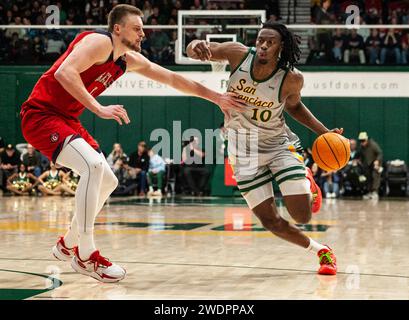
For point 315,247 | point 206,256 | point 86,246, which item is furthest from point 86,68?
point 206,256

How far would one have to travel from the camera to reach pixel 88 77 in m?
6.88

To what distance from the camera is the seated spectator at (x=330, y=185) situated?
→ 20359 millimetres

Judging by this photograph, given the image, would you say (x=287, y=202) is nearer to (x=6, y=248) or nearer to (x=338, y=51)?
(x=6, y=248)

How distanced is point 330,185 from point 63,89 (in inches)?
562

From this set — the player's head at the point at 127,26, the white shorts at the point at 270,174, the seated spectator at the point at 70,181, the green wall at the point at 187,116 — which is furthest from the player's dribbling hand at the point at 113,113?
the green wall at the point at 187,116

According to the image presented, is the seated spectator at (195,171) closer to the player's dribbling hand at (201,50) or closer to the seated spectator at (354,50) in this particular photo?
the seated spectator at (354,50)

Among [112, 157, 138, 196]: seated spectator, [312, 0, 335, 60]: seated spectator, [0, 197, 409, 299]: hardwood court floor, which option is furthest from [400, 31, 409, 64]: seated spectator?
[112, 157, 138, 196]: seated spectator

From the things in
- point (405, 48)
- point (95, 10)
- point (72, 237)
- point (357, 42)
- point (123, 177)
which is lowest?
point (123, 177)

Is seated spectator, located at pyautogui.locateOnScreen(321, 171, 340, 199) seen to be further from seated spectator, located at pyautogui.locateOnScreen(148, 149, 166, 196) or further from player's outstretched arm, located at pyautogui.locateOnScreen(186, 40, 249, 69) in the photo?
player's outstretched arm, located at pyautogui.locateOnScreen(186, 40, 249, 69)

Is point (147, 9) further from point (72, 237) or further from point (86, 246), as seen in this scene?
point (86, 246)

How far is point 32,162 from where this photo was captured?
68.8ft

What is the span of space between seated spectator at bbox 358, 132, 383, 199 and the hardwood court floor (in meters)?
4.70

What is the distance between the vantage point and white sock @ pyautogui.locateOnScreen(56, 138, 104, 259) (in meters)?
6.64
